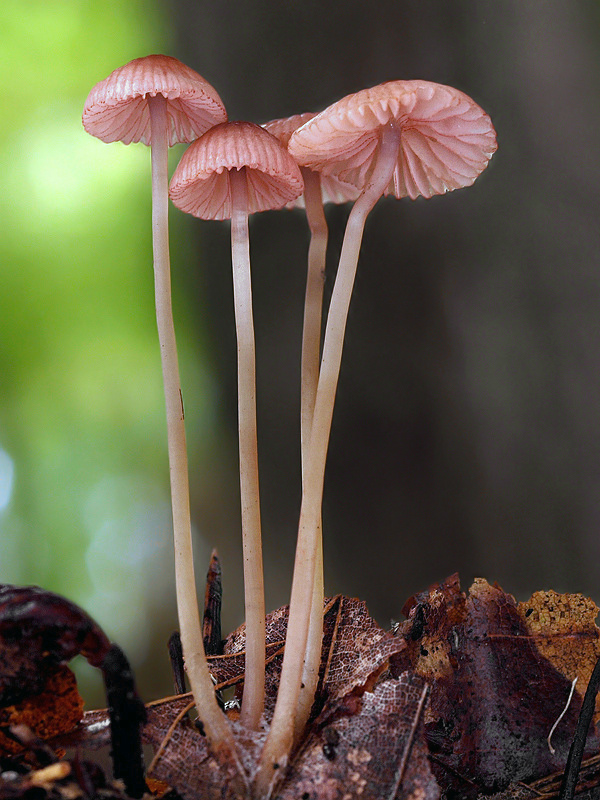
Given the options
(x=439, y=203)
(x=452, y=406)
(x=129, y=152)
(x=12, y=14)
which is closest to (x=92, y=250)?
(x=129, y=152)

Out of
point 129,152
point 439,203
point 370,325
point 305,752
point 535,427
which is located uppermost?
point 129,152

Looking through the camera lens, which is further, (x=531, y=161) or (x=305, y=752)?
(x=531, y=161)

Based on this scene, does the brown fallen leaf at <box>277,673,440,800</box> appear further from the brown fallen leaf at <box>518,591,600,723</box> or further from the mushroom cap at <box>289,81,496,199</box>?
the mushroom cap at <box>289,81,496,199</box>

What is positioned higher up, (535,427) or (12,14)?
(12,14)

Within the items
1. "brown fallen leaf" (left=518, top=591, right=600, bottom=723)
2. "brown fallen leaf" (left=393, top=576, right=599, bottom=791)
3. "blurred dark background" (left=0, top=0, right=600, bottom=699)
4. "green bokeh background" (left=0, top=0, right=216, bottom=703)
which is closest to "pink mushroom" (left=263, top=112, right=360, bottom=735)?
"brown fallen leaf" (left=393, top=576, right=599, bottom=791)

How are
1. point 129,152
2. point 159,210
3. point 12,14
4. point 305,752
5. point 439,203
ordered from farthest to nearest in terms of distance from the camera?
point 129,152, point 12,14, point 439,203, point 159,210, point 305,752

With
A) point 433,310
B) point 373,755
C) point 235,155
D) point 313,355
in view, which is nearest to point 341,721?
point 373,755

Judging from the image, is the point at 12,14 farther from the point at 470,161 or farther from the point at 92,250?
the point at 470,161

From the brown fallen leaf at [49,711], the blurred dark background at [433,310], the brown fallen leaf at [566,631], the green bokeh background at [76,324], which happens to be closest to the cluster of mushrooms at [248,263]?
the brown fallen leaf at [49,711]
